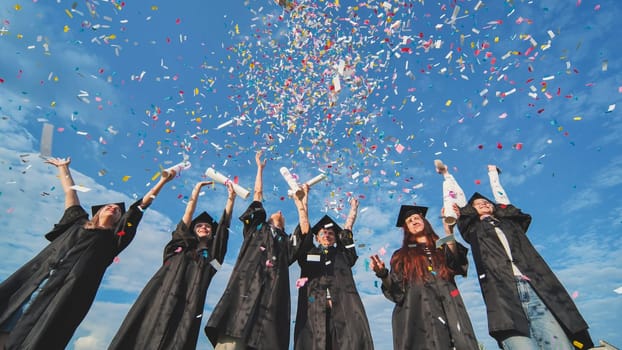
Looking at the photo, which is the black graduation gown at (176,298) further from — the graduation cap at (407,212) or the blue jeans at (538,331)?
the blue jeans at (538,331)

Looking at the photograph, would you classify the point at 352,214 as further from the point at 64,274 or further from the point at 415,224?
the point at 64,274

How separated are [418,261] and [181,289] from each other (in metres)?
3.58

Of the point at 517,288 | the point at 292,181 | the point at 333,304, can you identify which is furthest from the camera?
the point at 292,181

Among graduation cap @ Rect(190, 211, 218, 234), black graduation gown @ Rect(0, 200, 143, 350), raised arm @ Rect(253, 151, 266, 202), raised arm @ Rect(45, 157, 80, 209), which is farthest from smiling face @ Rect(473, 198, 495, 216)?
raised arm @ Rect(45, 157, 80, 209)

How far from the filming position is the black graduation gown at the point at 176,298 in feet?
14.8

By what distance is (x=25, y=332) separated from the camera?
4.02 m

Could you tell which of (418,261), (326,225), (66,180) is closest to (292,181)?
(326,225)

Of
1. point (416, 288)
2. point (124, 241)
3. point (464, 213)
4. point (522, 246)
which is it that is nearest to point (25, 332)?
point (124, 241)

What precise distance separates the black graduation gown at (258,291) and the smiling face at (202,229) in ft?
2.95

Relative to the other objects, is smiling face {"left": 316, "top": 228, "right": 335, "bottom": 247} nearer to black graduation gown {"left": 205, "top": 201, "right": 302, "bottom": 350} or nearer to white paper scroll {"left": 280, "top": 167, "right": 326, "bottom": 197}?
black graduation gown {"left": 205, "top": 201, "right": 302, "bottom": 350}

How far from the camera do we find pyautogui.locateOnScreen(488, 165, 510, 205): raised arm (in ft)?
17.6

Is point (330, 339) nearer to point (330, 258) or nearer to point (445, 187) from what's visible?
point (330, 258)

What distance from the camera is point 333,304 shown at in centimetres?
496

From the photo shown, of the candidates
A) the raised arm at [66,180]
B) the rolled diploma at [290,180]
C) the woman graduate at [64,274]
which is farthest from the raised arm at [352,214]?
the raised arm at [66,180]
